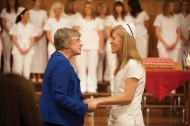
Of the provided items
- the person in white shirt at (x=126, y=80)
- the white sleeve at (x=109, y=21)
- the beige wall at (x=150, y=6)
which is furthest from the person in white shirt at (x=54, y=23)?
the person in white shirt at (x=126, y=80)

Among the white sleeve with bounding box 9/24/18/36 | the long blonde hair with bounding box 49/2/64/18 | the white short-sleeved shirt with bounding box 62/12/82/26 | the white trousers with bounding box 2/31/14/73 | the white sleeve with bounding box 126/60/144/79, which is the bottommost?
the white sleeve with bounding box 126/60/144/79

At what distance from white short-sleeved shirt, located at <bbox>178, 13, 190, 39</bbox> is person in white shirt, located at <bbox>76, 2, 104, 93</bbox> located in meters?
1.52

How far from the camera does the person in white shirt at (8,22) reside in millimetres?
8688

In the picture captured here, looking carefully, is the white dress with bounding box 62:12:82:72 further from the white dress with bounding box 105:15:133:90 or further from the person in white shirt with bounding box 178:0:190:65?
the person in white shirt with bounding box 178:0:190:65

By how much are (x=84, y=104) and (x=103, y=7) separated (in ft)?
18.7

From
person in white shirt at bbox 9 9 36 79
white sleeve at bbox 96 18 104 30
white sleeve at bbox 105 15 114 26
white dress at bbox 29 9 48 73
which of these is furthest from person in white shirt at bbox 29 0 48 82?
white sleeve at bbox 105 15 114 26

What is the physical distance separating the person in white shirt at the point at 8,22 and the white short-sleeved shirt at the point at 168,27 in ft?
8.49

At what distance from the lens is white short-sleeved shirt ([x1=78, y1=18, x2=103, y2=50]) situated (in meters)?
8.30

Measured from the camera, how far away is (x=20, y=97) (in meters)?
1.80

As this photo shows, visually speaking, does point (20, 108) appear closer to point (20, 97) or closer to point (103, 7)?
point (20, 97)

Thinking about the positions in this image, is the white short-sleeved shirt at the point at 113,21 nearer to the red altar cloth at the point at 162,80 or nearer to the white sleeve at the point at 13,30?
the white sleeve at the point at 13,30

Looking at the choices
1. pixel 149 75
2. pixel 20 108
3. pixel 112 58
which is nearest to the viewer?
pixel 20 108

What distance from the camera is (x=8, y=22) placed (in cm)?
871

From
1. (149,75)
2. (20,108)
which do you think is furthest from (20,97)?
(149,75)
